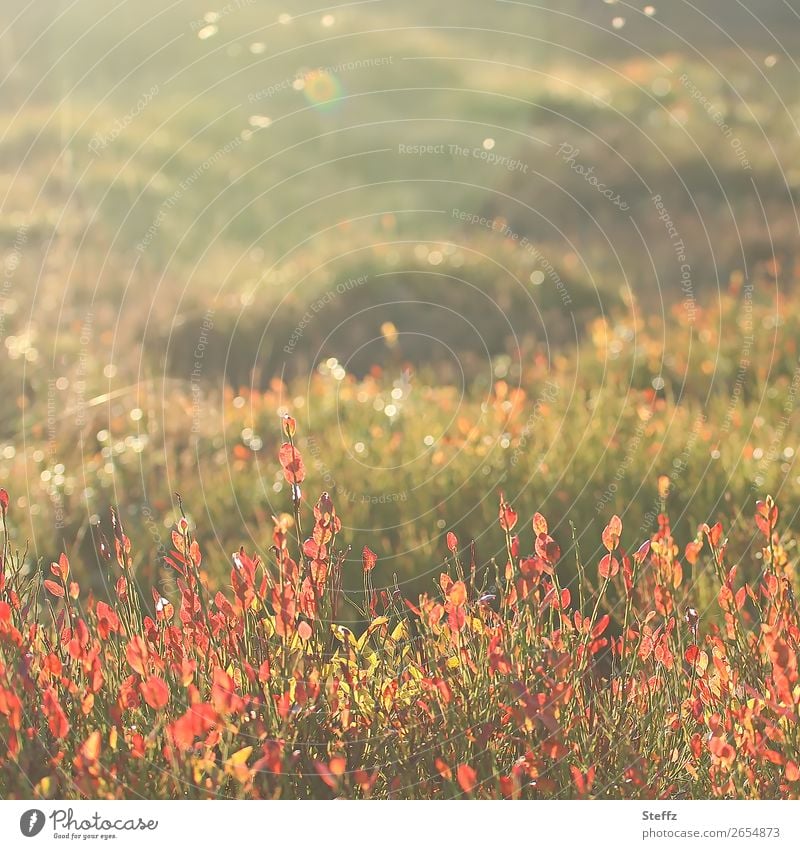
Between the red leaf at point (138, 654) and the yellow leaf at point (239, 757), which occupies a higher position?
the red leaf at point (138, 654)

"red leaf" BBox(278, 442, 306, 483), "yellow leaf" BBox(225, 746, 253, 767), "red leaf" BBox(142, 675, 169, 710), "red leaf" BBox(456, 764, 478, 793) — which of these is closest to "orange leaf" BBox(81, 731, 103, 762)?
"red leaf" BBox(142, 675, 169, 710)

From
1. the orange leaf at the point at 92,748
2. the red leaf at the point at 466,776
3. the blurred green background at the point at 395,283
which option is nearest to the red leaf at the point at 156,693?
the orange leaf at the point at 92,748

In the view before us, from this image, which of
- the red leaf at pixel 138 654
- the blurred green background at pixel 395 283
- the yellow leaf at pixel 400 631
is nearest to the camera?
the red leaf at pixel 138 654

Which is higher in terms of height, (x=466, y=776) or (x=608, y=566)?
(x=608, y=566)

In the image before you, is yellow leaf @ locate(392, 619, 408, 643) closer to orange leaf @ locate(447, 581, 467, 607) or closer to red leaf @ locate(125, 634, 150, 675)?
orange leaf @ locate(447, 581, 467, 607)

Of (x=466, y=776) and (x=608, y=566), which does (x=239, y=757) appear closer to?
(x=466, y=776)

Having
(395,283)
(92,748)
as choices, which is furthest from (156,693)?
(395,283)

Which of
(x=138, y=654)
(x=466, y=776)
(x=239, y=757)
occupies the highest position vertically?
(x=138, y=654)

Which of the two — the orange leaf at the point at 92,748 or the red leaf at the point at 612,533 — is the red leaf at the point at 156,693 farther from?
the red leaf at the point at 612,533

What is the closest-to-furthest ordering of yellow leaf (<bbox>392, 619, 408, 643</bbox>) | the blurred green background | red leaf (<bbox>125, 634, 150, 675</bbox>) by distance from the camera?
red leaf (<bbox>125, 634, 150, 675</bbox>) → yellow leaf (<bbox>392, 619, 408, 643</bbox>) → the blurred green background

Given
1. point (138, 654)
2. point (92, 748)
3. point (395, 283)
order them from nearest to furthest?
point (92, 748) → point (138, 654) → point (395, 283)

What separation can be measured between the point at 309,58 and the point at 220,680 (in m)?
9.87

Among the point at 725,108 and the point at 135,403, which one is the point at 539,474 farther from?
the point at 725,108

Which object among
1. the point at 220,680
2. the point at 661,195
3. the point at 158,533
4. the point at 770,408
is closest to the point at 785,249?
the point at 661,195
